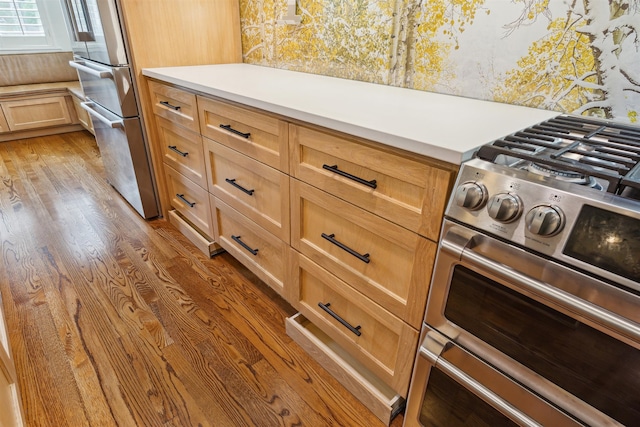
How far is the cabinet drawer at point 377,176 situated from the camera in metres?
0.84

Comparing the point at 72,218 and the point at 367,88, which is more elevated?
the point at 367,88

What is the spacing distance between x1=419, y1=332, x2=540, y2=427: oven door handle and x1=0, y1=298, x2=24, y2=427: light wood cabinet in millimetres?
1075

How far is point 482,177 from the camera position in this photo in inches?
28.9

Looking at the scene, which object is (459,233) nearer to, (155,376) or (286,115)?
(286,115)

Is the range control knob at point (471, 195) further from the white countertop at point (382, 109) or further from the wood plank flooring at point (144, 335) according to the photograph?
the wood plank flooring at point (144, 335)

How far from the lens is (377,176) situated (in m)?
0.96

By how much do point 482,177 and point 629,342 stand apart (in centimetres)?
37

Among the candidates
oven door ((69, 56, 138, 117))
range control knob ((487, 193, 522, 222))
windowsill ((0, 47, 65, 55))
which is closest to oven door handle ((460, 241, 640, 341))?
range control knob ((487, 193, 522, 222))

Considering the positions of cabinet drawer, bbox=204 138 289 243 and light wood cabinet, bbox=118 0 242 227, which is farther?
light wood cabinet, bbox=118 0 242 227

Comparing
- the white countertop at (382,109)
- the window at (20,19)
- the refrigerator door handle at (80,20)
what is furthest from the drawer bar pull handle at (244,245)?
the window at (20,19)

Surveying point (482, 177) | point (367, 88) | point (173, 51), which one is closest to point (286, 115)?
point (367, 88)

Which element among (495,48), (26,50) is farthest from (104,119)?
(26,50)

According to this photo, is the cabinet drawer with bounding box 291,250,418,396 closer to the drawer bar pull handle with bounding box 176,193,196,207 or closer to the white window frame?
the drawer bar pull handle with bounding box 176,193,196,207

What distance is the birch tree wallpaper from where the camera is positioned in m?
1.03
